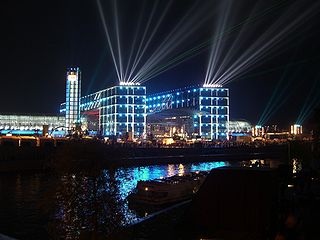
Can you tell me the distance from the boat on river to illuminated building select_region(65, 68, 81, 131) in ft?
314

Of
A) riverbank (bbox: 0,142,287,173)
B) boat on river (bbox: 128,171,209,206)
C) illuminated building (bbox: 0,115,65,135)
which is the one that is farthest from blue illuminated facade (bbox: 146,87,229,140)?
boat on river (bbox: 128,171,209,206)

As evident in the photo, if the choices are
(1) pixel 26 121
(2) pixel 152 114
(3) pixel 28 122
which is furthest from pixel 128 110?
(1) pixel 26 121

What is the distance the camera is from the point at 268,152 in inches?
3445

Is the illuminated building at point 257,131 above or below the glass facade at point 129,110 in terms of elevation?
below

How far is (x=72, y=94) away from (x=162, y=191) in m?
98.8

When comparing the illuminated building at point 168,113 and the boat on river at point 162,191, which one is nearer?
the boat on river at point 162,191

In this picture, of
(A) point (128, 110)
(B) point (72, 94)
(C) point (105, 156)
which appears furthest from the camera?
(A) point (128, 110)

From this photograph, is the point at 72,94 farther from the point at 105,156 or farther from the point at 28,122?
the point at 105,156

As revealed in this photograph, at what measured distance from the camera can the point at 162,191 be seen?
27469mm

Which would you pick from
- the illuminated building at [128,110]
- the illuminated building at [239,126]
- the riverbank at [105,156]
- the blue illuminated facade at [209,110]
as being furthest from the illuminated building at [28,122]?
the riverbank at [105,156]

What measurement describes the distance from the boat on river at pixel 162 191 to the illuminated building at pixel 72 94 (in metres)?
95.7

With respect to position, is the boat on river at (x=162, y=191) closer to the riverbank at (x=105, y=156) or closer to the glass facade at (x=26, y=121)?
the riverbank at (x=105, y=156)

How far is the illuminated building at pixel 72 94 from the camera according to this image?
12131 centimetres

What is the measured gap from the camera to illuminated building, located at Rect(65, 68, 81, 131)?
121 meters
